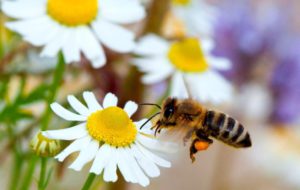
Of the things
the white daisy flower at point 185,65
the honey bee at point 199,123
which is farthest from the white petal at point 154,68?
the honey bee at point 199,123

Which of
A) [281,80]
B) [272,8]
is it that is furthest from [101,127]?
[272,8]

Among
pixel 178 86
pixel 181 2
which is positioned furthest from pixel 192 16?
pixel 178 86

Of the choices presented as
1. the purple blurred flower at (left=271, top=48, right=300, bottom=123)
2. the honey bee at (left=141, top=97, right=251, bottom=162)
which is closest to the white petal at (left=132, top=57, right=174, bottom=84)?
the honey bee at (left=141, top=97, right=251, bottom=162)

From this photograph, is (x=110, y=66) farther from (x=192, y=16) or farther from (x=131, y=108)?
(x=131, y=108)

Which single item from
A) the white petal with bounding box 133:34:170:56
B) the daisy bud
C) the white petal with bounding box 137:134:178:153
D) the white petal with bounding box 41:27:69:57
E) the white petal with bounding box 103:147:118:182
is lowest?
the white petal with bounding box 133:34:170:56

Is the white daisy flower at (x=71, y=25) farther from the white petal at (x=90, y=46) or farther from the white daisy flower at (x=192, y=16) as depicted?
the white daisy flower at (x=192, y=16)

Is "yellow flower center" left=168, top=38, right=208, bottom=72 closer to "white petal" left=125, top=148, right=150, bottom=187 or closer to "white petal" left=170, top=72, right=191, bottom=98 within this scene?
"white petal" left=170, top=72, right=191, bottom=98
